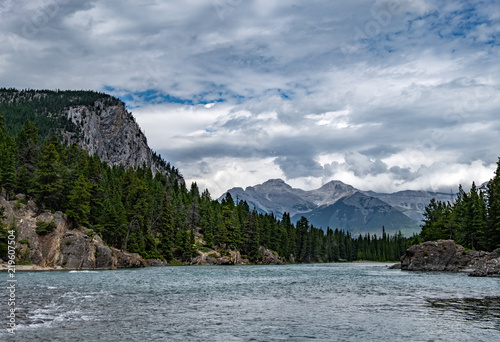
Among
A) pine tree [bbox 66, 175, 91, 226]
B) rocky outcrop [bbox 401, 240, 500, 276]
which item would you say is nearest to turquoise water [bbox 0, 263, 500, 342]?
pine tree [bbox 66, 175, 91, 226]

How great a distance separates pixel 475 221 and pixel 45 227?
11632cm

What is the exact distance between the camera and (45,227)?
298 feet

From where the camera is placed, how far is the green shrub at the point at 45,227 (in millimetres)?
89750

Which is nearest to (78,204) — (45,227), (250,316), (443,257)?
(45,227)

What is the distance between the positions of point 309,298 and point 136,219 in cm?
9419

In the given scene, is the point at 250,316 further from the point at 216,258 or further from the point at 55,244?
the point at 216,258

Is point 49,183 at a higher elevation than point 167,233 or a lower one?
higher

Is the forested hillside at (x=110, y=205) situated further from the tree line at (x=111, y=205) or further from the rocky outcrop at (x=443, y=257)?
the rocky outcrop at (x=443, y=257)

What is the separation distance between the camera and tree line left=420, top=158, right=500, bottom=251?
107875 millimetres

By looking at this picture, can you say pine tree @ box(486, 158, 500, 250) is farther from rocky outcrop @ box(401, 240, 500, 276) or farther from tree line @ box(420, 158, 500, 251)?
rocky outcrop @ box(401, 240, 500, 276)

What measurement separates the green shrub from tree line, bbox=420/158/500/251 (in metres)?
109

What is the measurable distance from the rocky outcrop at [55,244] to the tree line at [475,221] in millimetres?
101767

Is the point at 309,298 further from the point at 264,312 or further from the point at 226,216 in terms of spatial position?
the point at 226,216

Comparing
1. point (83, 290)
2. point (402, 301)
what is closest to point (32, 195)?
point (83, 290)
